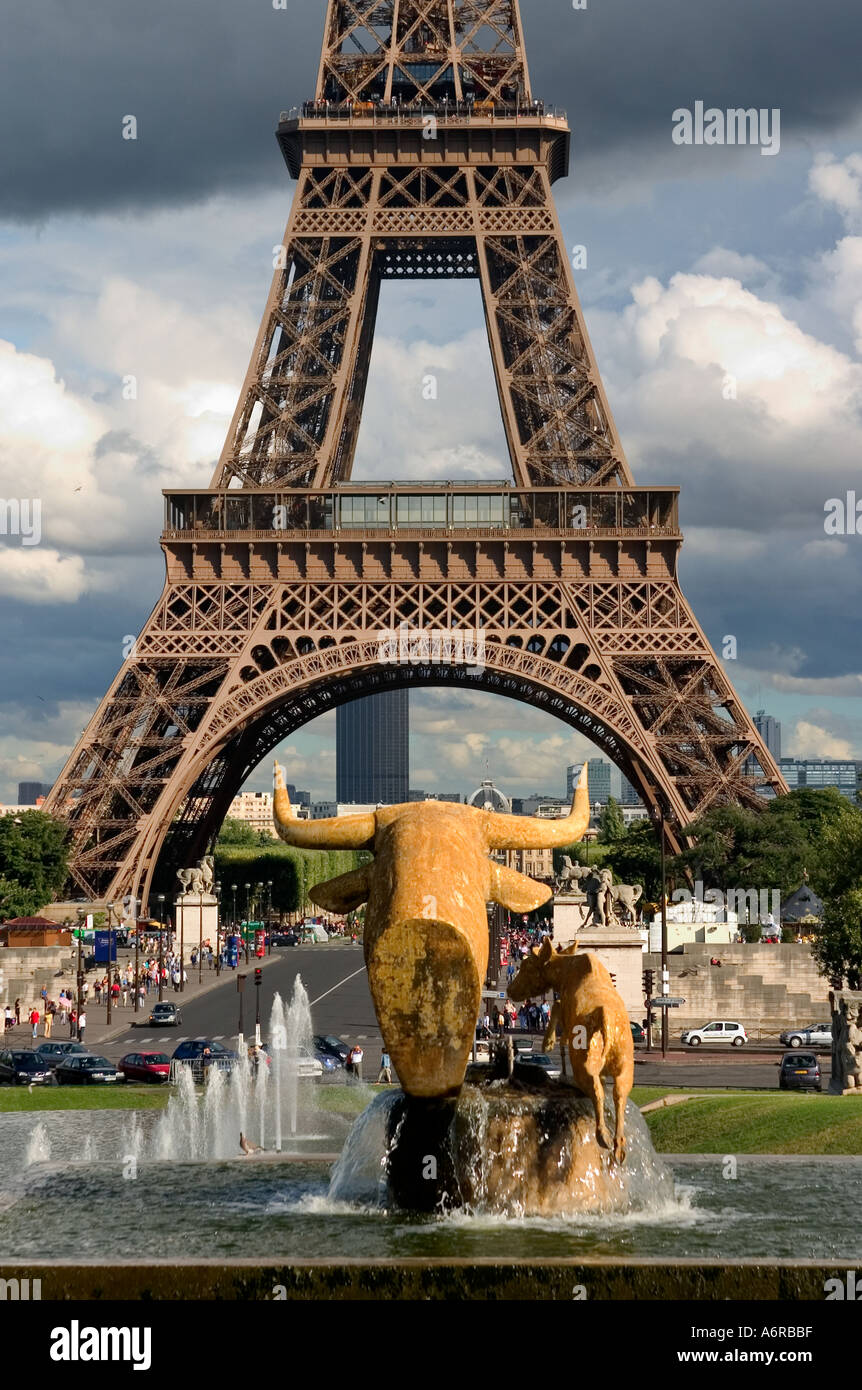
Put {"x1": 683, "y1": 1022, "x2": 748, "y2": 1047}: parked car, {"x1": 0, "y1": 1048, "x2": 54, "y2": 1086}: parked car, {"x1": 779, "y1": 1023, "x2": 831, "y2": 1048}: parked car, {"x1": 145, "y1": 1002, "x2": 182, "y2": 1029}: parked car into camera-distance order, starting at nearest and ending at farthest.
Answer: {"x1": 0, "y1": 1048, "x2": 54, "y2": 1086}: parked car
{"x1": 779, "y1": 1023, "x2": 831, "y2": 1048}: parked car
{"x1": 683, "y1": 1022, "x2": 748, "y2": 1047}: parked car
{"x1": 145, "y1": 1002, "x2": 182, "y2": 1029}: parked car

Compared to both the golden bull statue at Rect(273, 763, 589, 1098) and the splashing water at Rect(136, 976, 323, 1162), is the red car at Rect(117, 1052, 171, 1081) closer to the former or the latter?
the splashing water at Rect(136, 976, 323, 1162)

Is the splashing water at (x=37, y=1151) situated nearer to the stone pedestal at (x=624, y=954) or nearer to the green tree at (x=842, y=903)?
the stone pedestal at (x=624, y=954)

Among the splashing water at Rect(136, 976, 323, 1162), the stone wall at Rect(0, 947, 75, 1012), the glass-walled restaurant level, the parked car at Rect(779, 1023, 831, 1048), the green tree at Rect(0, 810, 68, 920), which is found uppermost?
the glass-walled restaurant level

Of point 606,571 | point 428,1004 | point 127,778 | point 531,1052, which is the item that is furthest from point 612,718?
point 428,1004

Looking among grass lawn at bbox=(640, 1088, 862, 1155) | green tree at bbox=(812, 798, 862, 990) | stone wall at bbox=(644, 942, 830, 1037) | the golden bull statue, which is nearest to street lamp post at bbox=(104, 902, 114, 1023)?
stone wall at bbox=(644, 942, 830, 1037)

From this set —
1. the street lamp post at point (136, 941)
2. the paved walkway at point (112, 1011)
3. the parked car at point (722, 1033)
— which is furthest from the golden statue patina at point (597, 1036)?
the street lamp post at point (136, 941)

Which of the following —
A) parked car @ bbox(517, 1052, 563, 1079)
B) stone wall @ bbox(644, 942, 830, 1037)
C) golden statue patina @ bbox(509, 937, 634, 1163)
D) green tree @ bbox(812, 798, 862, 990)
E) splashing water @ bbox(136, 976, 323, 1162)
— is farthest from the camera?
stone wall @ bbox(644, 942, 830, 1037)
